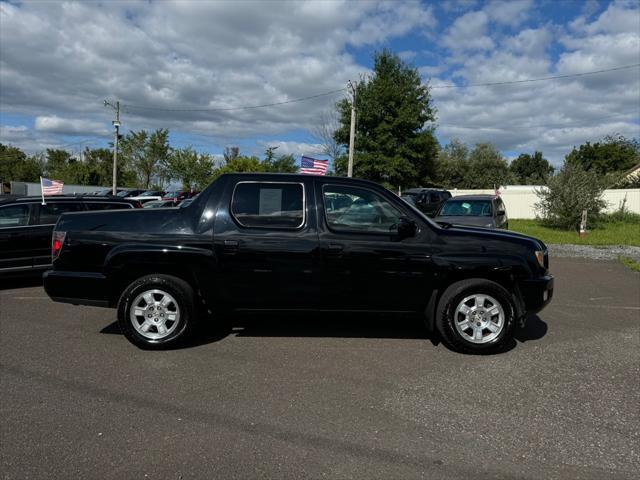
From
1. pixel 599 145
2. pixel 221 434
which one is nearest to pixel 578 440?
pixel 221 434

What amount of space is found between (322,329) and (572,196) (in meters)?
17.9

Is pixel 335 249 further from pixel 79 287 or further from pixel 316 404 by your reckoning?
pixel 79 287

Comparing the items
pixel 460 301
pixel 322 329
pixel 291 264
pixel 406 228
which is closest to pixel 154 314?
pixel 291 264

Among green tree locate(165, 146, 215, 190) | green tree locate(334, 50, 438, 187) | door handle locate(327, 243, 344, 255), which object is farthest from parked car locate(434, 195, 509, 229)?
green tree locate(165, 146, 215, 190)

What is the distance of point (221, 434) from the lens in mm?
3131

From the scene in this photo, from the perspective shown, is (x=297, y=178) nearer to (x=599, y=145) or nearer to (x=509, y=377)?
(x=509, y=377)

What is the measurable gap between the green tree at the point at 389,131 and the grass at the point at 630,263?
25519mm

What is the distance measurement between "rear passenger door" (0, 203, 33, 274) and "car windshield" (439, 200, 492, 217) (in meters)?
9.91

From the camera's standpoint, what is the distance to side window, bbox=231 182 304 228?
15.8 ft

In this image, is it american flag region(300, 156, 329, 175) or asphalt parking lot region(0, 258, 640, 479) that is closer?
asphalt parking lot region(0, 258, 640, 479)

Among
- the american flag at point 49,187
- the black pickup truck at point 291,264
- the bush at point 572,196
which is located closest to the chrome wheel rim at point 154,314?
the black pickup truck at point 291,264

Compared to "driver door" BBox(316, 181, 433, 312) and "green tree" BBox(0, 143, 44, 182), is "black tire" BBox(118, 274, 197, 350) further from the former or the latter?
"green tree" BBox(0, 143, 44, 182)

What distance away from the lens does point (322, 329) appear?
561cm

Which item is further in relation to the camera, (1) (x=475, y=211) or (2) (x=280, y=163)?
(2) (x=280, y=163)
